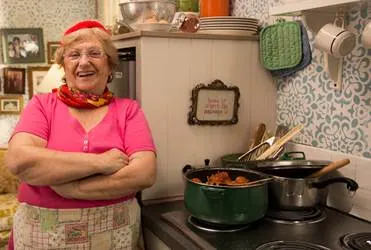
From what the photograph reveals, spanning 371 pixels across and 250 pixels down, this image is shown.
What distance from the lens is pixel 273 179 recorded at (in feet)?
4.58

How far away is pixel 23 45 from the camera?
12.3 ft

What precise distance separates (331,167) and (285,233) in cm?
27

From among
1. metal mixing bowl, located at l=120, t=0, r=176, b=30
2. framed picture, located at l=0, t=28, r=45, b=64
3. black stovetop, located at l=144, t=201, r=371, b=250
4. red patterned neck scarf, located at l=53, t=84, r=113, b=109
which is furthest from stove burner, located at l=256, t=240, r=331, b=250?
framed picture, located at l=0, t=28, r=45, b=64

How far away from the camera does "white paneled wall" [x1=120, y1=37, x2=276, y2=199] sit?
1627 millimetres

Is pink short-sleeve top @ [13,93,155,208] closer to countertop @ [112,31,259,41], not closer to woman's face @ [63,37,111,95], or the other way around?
woman's face @ [63,37,111,95]

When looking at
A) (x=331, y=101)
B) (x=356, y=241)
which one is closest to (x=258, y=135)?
(x=331, y=101)

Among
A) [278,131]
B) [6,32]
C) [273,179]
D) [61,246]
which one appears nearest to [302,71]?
[278,131]

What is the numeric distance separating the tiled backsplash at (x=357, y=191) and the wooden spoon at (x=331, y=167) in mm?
105

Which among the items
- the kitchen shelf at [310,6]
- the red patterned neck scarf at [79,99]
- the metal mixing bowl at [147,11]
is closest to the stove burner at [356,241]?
the kitchen shelf at [310,6]

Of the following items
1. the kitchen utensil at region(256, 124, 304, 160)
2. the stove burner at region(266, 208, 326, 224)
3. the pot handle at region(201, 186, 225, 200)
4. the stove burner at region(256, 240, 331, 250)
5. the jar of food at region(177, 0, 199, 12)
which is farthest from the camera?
the jar of food at region(177, 0, 199, 12)

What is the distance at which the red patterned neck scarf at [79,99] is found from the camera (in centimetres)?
145

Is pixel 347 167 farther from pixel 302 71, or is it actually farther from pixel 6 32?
pixel 6 32

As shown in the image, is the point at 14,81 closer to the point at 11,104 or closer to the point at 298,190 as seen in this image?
the point at 11,104

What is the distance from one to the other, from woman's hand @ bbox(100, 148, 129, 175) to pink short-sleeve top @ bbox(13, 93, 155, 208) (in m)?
0.05
